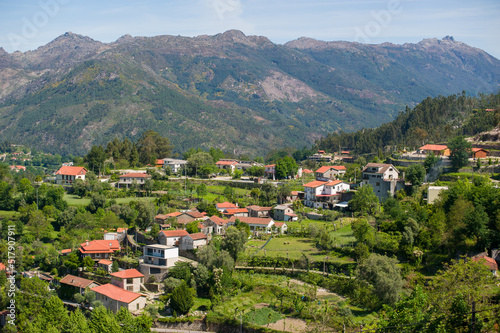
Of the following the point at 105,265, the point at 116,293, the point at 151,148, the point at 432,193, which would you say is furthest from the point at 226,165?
the point at 116,293

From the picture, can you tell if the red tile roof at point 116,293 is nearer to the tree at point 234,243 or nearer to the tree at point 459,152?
the tree at point 234,243

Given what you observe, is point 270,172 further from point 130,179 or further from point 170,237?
point 170,237

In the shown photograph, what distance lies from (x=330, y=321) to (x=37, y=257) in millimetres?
24074

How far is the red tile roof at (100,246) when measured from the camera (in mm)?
37031

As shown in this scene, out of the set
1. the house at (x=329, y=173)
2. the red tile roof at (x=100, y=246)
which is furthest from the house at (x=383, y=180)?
the red tile roof at (x=100, y=246)

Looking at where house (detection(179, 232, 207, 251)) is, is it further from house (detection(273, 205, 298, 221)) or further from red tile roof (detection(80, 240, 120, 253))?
house (detection(273, 205, 298, 221))

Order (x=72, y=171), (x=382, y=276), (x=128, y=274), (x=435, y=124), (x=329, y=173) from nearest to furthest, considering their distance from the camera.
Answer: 1. (x=382, y=276)
2. (x=128, y=274)
3. (x=329, y=173)
4. (x=72, y=171)
5. (x=435, y=124)

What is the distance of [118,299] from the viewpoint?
99.0 ft

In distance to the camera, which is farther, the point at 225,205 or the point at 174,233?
the point at 225,205

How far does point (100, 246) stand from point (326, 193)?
22161mm

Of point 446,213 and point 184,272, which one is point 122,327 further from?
point 446,213

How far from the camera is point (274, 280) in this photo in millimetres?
32656

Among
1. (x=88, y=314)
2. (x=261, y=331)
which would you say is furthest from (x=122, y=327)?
(x=261, y=331)

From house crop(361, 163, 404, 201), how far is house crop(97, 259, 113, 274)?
81.3 ft
